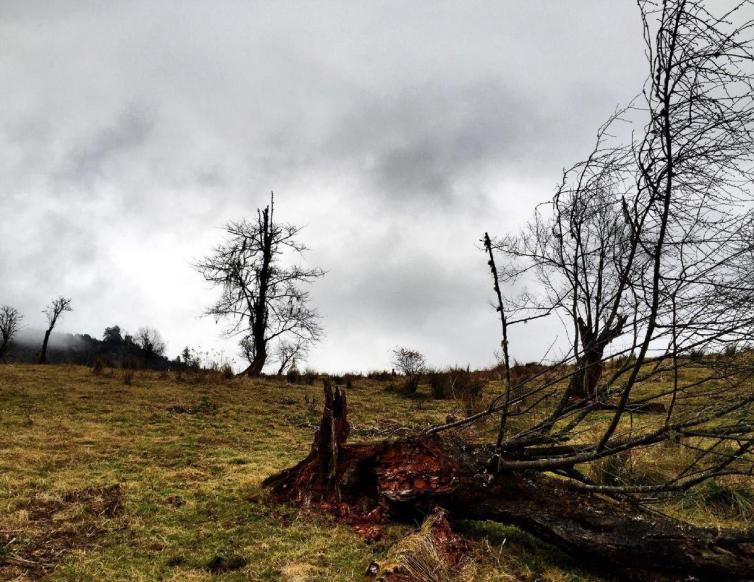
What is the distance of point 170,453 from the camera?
6.76 meters

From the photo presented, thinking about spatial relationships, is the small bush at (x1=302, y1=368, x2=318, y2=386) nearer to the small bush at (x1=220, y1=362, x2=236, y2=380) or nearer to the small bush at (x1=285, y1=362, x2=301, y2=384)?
the small bush at (x1=285, y1=362, x2=301, y2=384)

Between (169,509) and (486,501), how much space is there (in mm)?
3153

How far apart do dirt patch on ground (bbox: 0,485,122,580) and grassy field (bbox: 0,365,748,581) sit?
0.01 m

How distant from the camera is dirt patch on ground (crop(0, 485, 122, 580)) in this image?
11.4 ft

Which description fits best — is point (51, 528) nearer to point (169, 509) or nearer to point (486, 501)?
point (169, 509)

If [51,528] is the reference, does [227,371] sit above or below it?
above

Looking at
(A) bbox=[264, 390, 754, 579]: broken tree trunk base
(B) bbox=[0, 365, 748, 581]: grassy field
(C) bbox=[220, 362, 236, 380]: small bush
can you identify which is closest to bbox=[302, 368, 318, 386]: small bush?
(C) bbox=[220, 362, 236, 380]: small bush

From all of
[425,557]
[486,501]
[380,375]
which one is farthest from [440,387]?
[425,557]

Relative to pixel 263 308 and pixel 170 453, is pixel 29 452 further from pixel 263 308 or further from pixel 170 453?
pixel 263 308

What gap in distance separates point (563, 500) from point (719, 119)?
304 cm

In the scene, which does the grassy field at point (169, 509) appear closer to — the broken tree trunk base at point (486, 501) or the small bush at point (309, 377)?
the broken tree trunk base at point (486, 501)

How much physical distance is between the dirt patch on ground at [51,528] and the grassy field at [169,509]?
0.04ft

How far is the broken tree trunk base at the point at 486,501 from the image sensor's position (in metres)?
3.05

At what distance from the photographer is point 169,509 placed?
4660 millimetres
